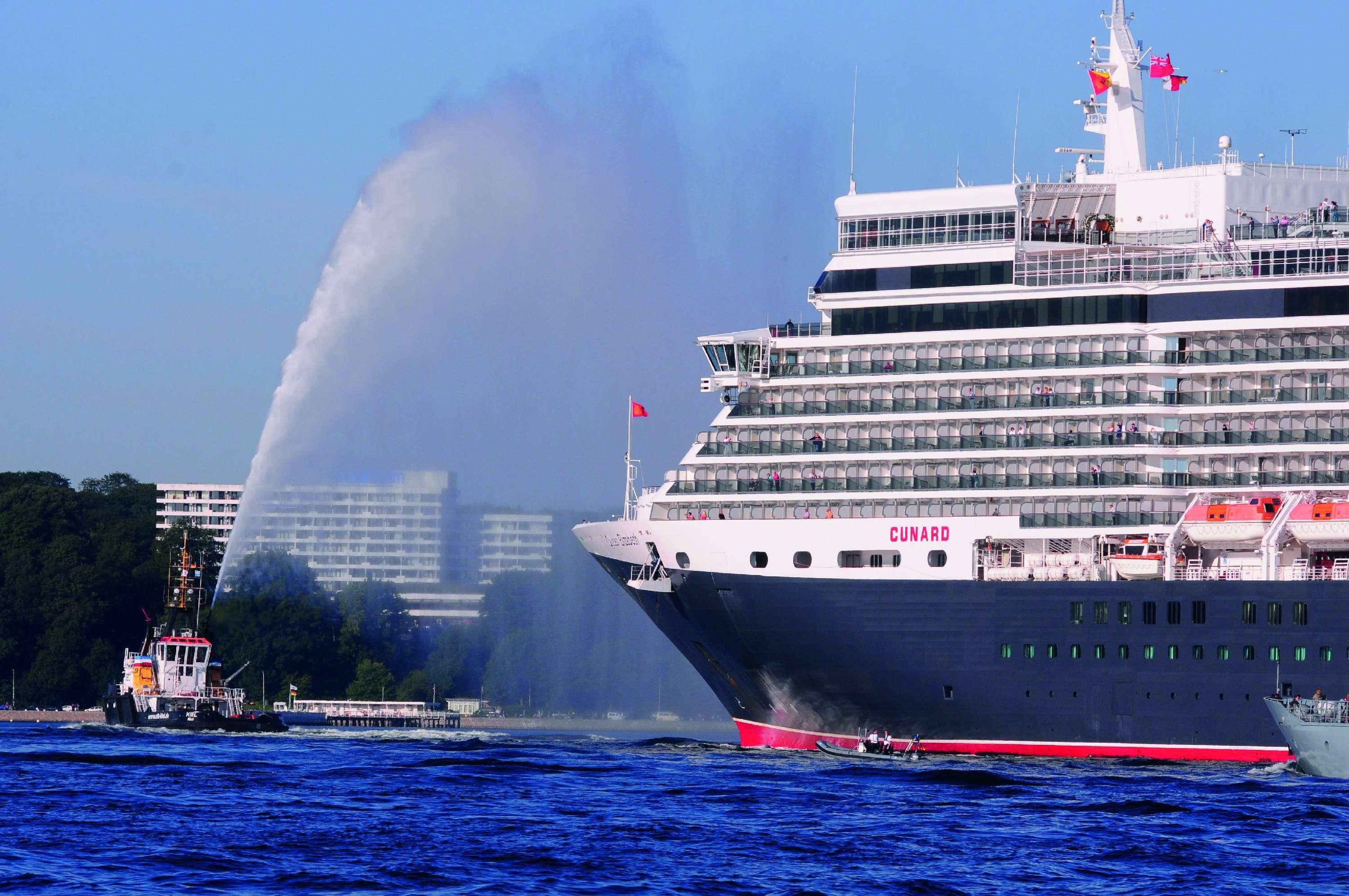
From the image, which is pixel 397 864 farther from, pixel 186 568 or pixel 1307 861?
pixel 186 568

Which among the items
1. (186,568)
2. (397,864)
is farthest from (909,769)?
(186,568)

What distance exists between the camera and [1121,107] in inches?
2729

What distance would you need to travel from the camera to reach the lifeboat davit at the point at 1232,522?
5944 centimetres

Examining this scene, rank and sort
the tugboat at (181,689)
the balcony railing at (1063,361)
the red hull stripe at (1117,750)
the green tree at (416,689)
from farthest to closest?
the green tree at (416,689) < the tugboat at (181,689) < the balcony railing at (1063,361) < the red hull stripe at (1117,750)

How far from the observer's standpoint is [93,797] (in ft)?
169

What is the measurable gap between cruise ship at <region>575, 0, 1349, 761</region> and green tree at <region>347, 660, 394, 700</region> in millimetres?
51265

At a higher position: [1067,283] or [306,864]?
[1067,283]

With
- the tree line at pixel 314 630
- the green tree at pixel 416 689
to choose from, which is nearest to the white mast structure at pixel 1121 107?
the tree line at pixel 314 630

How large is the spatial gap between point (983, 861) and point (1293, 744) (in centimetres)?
1817

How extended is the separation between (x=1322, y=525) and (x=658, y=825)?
891 inches

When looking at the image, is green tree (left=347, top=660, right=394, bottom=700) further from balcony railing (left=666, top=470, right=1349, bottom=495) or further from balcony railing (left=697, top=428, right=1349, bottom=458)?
balcony railing (left=697, top=428, right=1349, bottom=458)

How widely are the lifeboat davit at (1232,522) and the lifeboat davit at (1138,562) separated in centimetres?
108

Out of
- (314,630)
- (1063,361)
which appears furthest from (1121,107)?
(314,630)

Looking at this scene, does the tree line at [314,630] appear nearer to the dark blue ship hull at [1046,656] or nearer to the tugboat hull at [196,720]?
the tugboat hull at [196,720]
